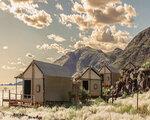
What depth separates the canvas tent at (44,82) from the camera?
49000 mm

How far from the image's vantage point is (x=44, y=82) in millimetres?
48750

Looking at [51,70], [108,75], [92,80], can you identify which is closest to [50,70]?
[51,70]

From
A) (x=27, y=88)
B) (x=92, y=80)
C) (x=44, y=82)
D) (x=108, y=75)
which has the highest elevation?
(x=108, y=75)

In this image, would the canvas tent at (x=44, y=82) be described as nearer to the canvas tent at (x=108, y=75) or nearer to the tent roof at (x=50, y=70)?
the tent roof at (x=50, y=70)

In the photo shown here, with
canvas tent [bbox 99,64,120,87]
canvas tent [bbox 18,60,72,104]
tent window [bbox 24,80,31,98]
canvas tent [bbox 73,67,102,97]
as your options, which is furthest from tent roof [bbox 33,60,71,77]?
canvas tent [bbox 99,64,120,87]

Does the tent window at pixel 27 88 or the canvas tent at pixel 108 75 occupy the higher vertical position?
the canvas tent at pixel 108 75

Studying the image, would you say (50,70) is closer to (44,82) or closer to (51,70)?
(51,70)

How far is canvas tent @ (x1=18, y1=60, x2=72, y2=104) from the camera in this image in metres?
49.0

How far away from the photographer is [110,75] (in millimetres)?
80938

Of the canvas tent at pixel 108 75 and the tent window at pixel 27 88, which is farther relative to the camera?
the canvas tent at pixel 108 75

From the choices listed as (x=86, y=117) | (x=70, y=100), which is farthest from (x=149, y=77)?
(x=86, y=117)

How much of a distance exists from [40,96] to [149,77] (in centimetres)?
1983

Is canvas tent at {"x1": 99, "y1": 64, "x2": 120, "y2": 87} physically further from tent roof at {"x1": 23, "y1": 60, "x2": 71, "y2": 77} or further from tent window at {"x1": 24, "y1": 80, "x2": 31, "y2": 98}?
tent window at {"x1": 24, "y1": 80, "x2": 31, "y2": 98}

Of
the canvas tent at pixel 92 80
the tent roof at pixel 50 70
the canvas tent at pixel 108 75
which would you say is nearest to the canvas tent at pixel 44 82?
the tent roof at pixel 50 70
